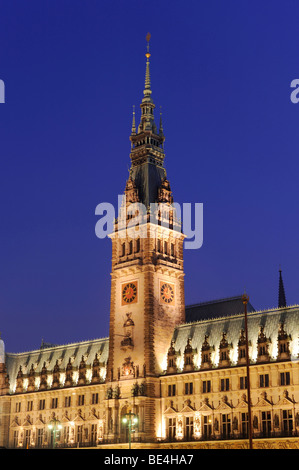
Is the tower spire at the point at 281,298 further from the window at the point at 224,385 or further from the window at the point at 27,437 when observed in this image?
the window at the point at 27,437

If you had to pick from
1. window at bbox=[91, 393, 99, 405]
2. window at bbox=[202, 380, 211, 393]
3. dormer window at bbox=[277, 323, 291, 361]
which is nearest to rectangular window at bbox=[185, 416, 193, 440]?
window at bbox=[202, 380, 211, 393]

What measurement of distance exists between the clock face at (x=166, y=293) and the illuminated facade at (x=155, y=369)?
0.58 feet

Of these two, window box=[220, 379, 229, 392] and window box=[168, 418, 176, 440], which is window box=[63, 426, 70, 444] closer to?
window box=[168, 418, 176, 440]

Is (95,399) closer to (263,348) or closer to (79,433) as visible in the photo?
(79,433)

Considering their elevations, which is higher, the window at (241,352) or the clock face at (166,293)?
the clock face at (166,293)

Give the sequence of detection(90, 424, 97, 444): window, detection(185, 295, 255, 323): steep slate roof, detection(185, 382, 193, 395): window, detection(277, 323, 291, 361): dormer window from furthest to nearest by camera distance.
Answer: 1. detection(185, 295, 255, 323): steep slate roof
2. detection(90, 424, 97, 444): window
3. detection(185, 382, 193, 395): window
4. detection(277, 323, 291, 361): dormer window

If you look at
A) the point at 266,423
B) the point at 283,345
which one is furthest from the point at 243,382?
the point at 283,345

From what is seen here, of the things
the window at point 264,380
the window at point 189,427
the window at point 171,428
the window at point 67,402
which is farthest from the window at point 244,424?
the window at point 67,402

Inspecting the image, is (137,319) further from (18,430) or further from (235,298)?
(18,430)

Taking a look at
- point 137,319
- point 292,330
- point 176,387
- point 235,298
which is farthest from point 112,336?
point 292,330

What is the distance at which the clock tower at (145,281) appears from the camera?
111 m

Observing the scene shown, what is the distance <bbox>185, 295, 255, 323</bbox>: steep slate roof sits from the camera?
122 m

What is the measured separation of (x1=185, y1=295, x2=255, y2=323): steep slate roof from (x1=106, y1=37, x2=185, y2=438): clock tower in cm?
797

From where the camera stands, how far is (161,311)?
115m
